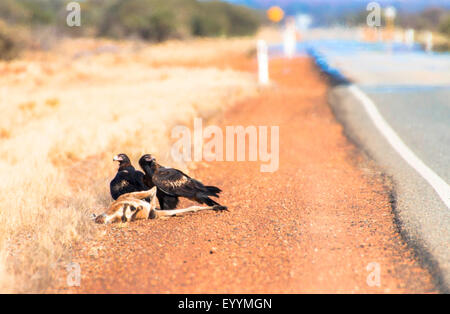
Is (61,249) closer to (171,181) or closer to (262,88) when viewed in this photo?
(171,181)

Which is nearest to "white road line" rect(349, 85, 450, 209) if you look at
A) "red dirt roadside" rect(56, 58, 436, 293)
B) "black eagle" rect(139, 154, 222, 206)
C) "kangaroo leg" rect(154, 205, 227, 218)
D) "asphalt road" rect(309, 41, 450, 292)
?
"asphalt road" rect(309, 41, 450, 292)

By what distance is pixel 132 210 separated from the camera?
5121 millimetres

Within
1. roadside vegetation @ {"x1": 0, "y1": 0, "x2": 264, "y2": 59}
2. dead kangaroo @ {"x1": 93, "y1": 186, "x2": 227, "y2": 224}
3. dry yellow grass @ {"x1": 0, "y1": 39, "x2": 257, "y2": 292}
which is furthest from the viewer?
roadside vegetation @ {"x1": 0, "y1": 0, "x2": 264, "y2": 59}

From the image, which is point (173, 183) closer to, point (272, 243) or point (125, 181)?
point (125, 181)

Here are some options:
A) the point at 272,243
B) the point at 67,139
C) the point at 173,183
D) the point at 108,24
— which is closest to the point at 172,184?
the point at 173,183

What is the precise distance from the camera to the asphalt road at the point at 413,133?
4379 millimetres

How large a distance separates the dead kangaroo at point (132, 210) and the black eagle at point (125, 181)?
202 mm

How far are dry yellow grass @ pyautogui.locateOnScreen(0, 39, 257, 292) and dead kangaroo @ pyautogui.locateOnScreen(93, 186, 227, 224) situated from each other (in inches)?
8.2

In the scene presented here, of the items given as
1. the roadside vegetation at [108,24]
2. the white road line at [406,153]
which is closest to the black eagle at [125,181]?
the white road line at [406,153]

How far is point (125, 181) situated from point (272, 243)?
1718 mm

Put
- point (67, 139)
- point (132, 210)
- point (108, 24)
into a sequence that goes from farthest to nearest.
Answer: point (108, 24) < point (67, 139) < point (132, 210)

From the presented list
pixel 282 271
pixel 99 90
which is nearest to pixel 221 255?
pixel 282 271

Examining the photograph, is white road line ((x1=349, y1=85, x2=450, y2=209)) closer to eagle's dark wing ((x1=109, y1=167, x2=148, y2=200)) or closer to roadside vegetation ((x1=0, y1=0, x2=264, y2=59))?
eagle's dark wing ((x1=109, y1=167, x2=148, y2=200))

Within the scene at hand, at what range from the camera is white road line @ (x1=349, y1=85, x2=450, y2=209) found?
5582 millimetres
